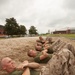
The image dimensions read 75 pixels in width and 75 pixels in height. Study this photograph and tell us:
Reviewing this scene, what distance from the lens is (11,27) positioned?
199 feet

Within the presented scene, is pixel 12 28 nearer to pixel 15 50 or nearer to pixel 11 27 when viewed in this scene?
pixel 11 27

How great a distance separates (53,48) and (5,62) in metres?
6.40

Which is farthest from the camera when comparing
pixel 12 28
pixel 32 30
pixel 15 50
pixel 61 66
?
pixel 32 30

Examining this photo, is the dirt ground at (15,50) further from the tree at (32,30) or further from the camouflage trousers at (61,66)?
the tree at (32,30)

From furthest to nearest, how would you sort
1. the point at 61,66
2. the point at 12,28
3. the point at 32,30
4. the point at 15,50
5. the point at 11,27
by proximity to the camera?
the point at 32,30 → the point at 11,27 → the point at 12,28 → the point at 15,50 → the point at 61,66

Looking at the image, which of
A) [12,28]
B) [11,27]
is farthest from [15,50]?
[11,27]

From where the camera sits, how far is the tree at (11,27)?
5991 centimetres

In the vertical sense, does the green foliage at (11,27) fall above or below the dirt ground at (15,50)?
above

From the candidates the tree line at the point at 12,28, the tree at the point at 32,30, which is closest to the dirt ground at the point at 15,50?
the tree line at the point at 12,28

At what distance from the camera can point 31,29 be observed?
86.8 m

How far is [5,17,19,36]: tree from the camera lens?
59.9 meters

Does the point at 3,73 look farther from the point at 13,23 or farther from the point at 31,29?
the point at 31,29

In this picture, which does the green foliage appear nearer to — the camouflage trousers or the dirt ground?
the dirt ground

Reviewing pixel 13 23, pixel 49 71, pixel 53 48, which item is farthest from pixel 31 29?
pixel 49 71
